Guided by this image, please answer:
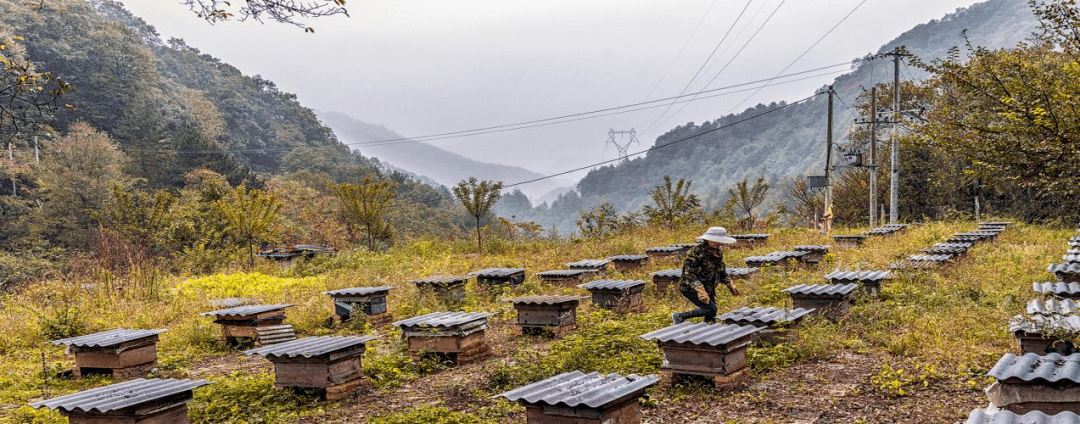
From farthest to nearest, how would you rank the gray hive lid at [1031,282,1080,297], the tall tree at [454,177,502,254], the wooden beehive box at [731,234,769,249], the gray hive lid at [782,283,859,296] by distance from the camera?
the tall tree at [454,177,502,254] → the wooden beehive box at [731,234,769,249] → the gray hive lid at [782,283,859,296] → the gray hive lid at [1031,282,1080,297]

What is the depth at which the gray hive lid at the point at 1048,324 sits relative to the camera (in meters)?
5.07

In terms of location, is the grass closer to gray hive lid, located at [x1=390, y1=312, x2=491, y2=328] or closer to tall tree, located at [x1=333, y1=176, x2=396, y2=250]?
gray hive lid, located at [x1=390, y1=312, x2=491, y2=328]

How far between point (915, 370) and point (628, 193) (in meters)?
103

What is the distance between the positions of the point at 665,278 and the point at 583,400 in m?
7.61

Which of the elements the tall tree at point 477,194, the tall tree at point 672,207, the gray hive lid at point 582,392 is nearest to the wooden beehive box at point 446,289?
the gray hive lid at point 582,392

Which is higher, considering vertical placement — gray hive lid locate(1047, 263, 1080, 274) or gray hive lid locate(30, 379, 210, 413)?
gray hive lid locate(1047, 263, 1080, 274)

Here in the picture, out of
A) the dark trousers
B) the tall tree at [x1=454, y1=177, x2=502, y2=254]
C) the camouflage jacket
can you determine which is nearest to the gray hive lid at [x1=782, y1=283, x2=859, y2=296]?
the camouflage jacket

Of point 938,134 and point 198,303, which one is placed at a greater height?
point 938,134

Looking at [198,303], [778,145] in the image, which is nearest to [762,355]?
[198,303]

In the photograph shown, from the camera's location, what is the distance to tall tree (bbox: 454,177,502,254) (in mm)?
22781

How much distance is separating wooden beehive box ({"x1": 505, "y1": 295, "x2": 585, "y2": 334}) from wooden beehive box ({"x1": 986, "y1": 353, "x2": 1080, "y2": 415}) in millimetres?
5607

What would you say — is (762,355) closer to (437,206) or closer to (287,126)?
(437,206)

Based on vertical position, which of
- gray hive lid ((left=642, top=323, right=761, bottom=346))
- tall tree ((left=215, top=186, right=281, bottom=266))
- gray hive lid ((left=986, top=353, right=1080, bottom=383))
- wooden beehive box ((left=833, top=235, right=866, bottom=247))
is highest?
tall tree ((left=215, top=186, right=281, bottom=266))

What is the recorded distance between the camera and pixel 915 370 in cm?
633
